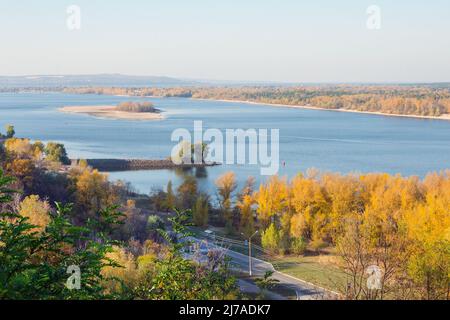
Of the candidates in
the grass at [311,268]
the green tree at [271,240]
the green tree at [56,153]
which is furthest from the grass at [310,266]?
the green tree at [56,153]

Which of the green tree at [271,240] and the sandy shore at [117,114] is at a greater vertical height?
the sandy shore at [117,114]

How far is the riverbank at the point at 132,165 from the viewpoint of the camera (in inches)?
1095

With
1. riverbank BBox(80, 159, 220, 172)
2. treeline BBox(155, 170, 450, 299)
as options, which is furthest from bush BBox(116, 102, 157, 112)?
treeline BBox(155, 170, 450, 299)

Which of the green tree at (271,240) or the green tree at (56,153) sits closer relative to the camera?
the green tree at (271,240)

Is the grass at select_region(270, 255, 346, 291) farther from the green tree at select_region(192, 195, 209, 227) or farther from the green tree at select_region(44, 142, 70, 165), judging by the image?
the green tree at select_region(44, 142, 70, 165)

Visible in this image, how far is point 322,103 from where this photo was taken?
72750mm

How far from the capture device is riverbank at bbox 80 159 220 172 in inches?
1095

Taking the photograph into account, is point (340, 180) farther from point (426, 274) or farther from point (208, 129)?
point (208, 129)

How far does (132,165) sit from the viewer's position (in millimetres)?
27922

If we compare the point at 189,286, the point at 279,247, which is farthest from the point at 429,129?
the point at 189,286

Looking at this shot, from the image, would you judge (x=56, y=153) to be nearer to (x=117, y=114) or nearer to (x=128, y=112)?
(x=117, y=114)

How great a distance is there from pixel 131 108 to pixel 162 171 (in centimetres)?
→ 3613

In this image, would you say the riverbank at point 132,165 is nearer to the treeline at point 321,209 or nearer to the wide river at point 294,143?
the wide river at point 294,143

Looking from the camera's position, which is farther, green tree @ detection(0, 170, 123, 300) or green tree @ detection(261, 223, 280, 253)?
green tree @ detection(261, 223, 280, 253)
